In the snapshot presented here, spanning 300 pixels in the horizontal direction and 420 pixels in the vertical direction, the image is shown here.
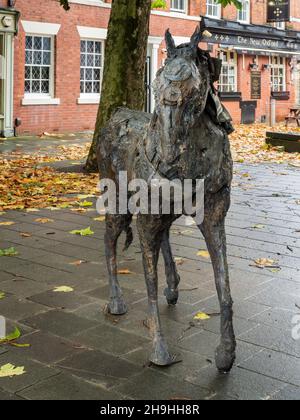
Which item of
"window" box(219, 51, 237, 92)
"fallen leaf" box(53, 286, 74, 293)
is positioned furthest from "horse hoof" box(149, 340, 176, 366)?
"window" box(219, 51, 237, 92)

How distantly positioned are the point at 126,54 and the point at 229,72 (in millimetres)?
18015

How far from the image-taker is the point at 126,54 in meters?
11.9

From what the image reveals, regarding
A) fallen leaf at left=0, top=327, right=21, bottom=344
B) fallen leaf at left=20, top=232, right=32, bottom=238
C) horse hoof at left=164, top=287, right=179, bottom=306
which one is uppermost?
fallen leaf at left=20, top=232, right=32, bottom=238

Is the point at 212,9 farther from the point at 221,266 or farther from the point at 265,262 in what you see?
the point at 221,266

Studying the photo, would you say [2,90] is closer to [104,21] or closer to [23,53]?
[23,53]

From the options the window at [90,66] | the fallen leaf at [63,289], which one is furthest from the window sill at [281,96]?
the fallen leaf at [63,289]

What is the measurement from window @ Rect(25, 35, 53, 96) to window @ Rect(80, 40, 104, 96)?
1.52m

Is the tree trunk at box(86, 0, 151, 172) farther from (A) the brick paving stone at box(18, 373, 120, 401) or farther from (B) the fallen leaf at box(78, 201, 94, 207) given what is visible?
(A) the brick paving stone at box(18, 373, 120, 401)

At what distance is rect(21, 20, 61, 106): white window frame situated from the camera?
66.9ft

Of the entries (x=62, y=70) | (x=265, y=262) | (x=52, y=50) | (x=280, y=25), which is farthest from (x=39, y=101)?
(x=280, y=25)

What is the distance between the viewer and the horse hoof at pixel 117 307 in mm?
4902

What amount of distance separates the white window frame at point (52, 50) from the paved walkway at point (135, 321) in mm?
13453

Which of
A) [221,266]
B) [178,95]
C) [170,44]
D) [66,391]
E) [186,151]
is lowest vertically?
[66,391]

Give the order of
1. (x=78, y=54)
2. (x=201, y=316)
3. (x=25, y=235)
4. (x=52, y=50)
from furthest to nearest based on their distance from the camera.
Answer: (x=78, y=54) → (x=52, y=50) → (x=25, y=235) → (x=201, y=316)
